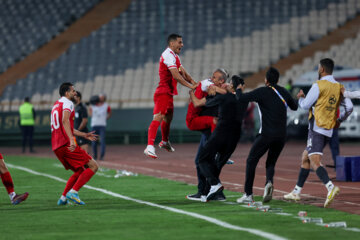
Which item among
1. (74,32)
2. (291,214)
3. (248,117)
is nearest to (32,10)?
→ (74,32)

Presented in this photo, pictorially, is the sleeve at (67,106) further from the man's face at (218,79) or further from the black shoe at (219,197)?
the black shoe at (219,197)

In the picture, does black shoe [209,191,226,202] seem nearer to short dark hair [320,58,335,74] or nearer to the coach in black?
the coach in black

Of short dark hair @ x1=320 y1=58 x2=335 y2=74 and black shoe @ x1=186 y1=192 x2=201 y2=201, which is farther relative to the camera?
black shoe @ x1=186 y1=192 x2=201 y2=201

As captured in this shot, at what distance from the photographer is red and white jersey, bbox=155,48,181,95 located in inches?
485

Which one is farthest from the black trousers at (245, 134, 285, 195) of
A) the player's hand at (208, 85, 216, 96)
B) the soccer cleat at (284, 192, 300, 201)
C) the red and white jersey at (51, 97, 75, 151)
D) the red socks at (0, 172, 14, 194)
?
the red socks at (0, 172, 14, 194)

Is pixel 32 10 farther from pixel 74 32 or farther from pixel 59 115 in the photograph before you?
pixel 59 115

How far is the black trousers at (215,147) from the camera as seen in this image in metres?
11.9

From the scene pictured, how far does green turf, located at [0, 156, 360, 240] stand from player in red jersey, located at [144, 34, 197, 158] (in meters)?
1.24

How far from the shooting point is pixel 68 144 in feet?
38.6

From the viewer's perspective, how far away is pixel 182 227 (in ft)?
30.2

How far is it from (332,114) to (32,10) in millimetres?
37969

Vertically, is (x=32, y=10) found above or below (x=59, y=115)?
above

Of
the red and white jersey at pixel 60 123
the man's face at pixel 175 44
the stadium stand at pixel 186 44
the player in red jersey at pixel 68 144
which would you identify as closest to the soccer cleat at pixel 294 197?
the man's face at pixel 175 44

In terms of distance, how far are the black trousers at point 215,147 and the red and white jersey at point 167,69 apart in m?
1.26
